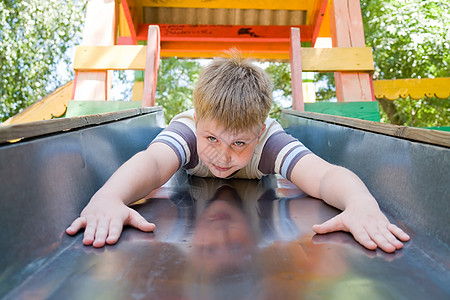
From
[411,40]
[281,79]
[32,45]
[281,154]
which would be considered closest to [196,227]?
[281,154]

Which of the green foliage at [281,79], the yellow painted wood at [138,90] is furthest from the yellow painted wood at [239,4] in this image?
the green foliage at [281,79]

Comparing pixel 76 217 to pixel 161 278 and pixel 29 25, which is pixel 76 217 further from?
pixel 29 25

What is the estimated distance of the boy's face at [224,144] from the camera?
1.21 metres

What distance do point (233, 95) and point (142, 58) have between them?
5.45ft

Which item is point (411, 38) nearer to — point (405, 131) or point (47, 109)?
point (47, 109)

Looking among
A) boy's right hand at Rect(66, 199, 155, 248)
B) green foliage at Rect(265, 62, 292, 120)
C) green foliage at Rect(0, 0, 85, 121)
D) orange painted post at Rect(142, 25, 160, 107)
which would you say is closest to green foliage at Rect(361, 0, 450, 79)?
green foliage at Rect(265, 62, 292, 120)

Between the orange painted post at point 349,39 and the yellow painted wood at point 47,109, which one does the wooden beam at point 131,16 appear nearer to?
the yellow painted wood at point 47,109

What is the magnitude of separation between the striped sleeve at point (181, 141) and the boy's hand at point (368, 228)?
2.26ft

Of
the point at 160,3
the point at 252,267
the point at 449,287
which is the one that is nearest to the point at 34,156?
the point at 252,267

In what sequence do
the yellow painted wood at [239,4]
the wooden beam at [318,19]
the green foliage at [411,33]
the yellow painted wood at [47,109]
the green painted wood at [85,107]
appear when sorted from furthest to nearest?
the green foliage at [411,33], the yellow painted wood at [239,4], the wooden beam at [318,19], the yellow painted wood at [47,109], the green painted wood at [85,107]

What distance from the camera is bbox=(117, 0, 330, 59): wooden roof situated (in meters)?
4.31

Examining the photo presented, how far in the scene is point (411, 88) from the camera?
3512 millimetres

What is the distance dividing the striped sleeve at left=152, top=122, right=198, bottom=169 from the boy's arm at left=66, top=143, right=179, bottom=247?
0.05 meters

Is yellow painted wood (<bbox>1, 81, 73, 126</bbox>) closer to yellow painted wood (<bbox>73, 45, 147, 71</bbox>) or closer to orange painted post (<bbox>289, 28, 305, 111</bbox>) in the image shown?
yellow painted wood (<bbox>73, 45, 147, 71</bbox>)
